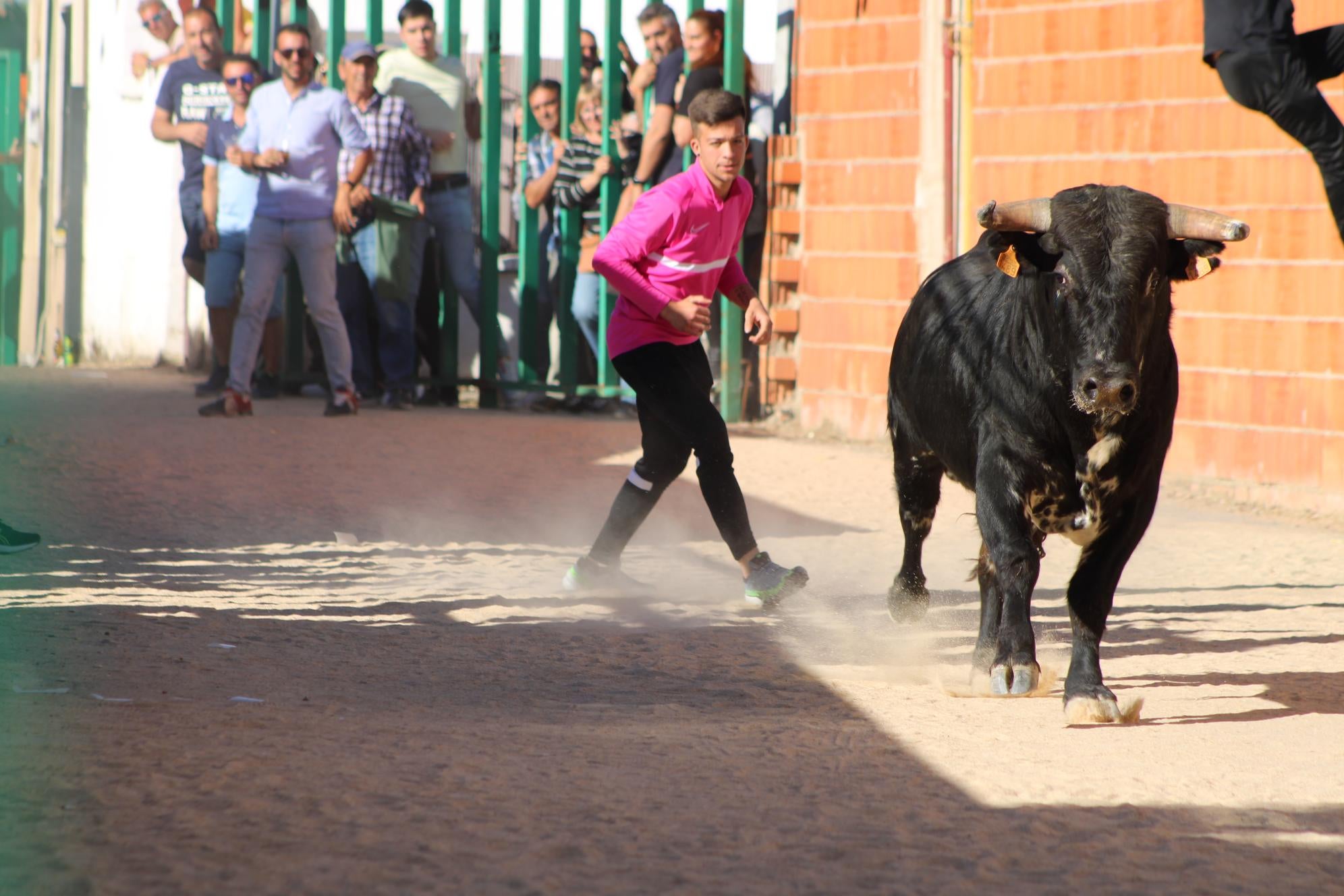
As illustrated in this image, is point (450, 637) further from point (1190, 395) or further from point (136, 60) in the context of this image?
point (136, 60)

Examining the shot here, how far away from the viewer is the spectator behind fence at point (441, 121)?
39.4 feet

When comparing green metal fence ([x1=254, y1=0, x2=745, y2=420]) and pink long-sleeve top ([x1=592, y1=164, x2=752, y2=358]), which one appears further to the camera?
green metal fence ([x1=254, y1=0, x2=745, y2=420])

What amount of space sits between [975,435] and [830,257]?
20.3ft

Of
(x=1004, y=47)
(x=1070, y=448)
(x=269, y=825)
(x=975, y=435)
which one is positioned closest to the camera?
(x=269, y=825)

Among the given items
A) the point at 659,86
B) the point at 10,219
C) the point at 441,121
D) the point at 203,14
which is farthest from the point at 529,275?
the point at 10,219

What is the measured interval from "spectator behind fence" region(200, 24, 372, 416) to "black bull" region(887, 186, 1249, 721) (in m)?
6.33

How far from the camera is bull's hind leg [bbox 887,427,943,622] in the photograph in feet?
20.3

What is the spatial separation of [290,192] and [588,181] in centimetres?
205

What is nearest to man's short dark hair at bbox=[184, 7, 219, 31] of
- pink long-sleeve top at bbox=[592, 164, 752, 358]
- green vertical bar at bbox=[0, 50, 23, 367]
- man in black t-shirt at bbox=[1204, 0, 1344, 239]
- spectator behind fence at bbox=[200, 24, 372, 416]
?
spectator behind fence at bbox=[200, 24, 372, 416]

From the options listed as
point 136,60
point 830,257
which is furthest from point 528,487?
point 136,60

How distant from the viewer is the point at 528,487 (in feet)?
30.1

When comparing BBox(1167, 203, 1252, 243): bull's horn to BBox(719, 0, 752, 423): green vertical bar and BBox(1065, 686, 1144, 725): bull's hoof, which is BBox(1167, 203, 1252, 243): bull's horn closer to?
BBox(1065, 686, 1144, 725): bull's hoof

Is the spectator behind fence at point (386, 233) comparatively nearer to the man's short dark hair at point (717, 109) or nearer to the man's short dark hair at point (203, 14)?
the man's short dark hair at point (203, 14)

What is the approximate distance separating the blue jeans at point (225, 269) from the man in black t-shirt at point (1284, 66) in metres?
7.90
